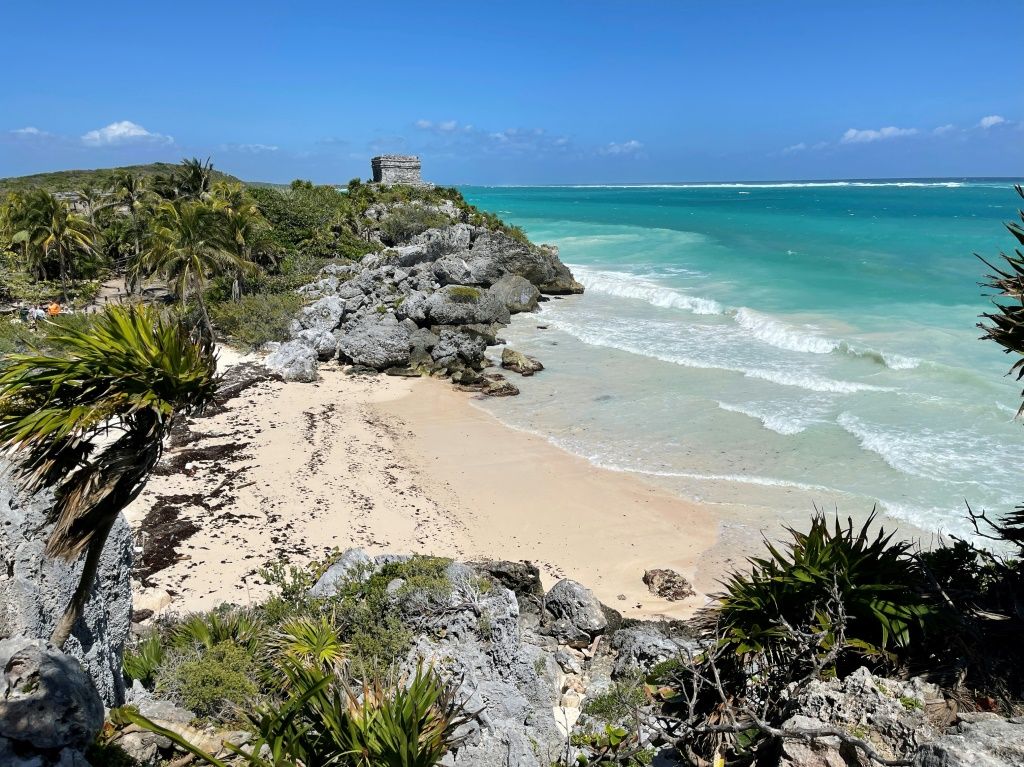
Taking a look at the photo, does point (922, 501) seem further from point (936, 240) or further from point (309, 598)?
point (936, 240)

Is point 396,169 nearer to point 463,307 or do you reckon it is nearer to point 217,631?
point 463,307

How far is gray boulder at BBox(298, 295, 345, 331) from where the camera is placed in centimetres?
2494

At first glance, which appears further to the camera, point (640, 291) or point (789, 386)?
point (640, 291)

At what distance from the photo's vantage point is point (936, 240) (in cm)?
5184

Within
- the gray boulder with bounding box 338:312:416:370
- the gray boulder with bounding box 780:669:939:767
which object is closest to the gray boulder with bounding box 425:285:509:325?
the gray boulder with bounding box 338:312:416:370

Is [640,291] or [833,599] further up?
[833,599]

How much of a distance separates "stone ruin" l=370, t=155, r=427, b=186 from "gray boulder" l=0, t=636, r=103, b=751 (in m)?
55.7

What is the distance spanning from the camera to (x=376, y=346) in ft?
74.5

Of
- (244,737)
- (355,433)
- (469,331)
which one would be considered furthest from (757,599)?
(469,331)

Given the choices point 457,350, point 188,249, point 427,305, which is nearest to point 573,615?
point 457,350

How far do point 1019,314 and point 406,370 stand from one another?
1929 cm

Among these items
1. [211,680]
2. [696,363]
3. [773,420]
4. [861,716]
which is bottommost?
[773,420]

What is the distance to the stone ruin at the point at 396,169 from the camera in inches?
2203

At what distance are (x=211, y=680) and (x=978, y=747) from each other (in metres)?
6.28
